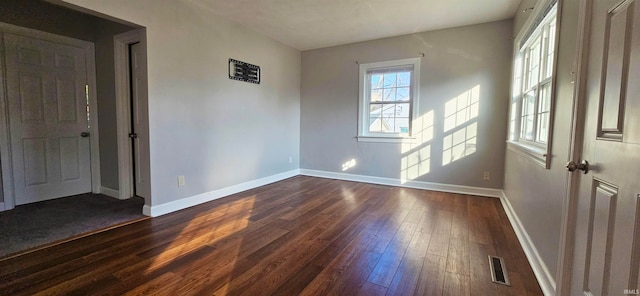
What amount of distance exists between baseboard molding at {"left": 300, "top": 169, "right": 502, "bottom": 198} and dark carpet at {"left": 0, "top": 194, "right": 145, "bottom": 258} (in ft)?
9.75

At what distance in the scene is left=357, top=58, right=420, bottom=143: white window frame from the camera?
4.29m

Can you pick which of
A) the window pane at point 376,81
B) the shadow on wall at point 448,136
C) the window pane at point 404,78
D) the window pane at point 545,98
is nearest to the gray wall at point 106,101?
the window pane at point 376,81

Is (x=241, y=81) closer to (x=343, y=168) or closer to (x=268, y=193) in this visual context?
(x=268, y=193)

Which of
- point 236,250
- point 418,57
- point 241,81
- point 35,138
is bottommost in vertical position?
point 236,250

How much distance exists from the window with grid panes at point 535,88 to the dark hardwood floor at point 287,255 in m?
0.93

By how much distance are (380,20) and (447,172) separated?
2.45 metres

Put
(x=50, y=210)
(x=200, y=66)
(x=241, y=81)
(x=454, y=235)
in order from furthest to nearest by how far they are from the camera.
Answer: (x=241, y=81) < (x=200, y=66) < (x=50, y=210) < (x=454, y=235)

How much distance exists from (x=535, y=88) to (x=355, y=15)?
220 cm

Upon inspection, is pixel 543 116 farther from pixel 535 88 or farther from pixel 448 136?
pixel 448 136

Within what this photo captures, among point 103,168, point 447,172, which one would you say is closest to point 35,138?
point 103,168

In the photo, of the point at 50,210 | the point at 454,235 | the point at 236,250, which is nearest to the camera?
the point at 236,250

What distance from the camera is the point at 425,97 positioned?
4234mm

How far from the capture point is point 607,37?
40.8 inches

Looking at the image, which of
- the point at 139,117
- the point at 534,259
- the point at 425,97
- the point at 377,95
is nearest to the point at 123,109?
the point at 139,117
